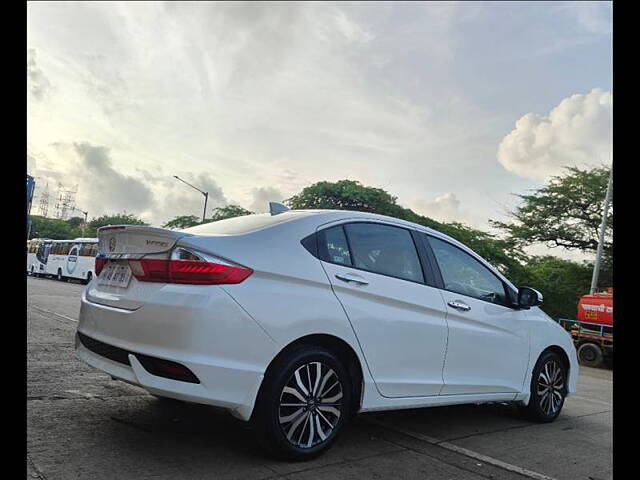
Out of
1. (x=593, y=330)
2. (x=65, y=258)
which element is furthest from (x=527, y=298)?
(x=65, y=258)

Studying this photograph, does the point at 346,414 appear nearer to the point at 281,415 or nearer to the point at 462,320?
the point at 281,415

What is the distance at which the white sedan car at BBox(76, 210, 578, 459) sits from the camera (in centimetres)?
323

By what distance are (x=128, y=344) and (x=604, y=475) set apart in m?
3.33

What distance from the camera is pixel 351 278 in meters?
3.83

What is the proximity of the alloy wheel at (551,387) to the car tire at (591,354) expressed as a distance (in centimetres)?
1015

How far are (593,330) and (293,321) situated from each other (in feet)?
46.7

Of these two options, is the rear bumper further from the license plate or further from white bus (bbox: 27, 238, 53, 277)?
white bus (bbox: 27, 238, 53, 277)

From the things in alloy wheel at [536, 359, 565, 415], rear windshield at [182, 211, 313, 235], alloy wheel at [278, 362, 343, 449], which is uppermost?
rear windshield at [182, 211, 313, 235]

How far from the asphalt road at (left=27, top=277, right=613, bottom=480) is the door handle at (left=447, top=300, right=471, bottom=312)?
103 cm

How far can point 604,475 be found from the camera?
3852 mm

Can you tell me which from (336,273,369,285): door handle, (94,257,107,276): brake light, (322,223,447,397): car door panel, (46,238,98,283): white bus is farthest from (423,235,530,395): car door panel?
(46,238,98,283): white bus

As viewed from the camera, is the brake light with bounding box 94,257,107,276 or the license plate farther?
the brake light with bounding box 94,257,107,276
